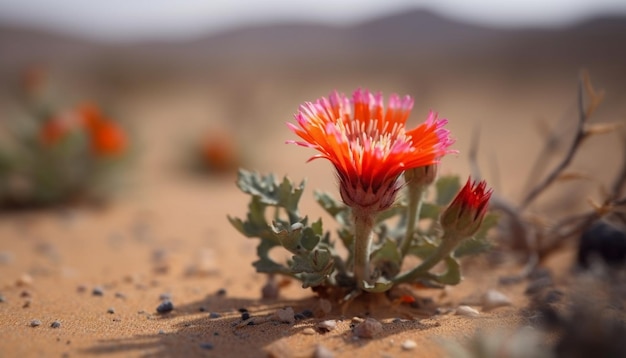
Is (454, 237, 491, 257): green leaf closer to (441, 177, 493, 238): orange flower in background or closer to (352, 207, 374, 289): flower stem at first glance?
(441, 177, 493, 238): orange flower in background

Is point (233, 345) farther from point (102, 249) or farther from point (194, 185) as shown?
point (194, 185)

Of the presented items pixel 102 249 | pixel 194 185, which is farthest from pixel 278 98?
pixel 102 249

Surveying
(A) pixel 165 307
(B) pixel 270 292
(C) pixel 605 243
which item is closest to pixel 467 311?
(B) pixel 270 292

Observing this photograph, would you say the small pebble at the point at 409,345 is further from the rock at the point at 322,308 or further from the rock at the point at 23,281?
the rock at the point at 23,281

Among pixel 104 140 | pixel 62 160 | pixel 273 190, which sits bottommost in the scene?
pixel 273 190

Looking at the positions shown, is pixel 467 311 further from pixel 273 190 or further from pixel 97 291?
pixel 97 291

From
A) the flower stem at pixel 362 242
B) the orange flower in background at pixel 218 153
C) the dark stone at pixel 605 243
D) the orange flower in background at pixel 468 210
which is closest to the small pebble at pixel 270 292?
the flower stem at pixel 362 242

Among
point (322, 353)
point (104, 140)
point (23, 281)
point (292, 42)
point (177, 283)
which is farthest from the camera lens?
point (292, 42)

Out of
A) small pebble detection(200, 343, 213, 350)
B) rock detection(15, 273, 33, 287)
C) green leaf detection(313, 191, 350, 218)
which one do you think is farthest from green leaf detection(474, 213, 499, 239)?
rock detection(15, 273, 33, 287)
